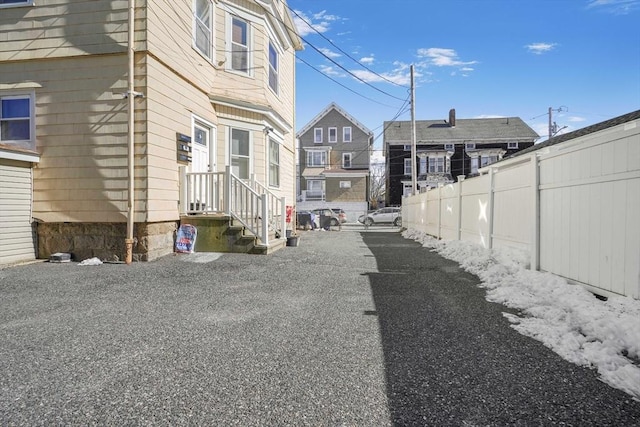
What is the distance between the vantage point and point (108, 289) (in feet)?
16.1

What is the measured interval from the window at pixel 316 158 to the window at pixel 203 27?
2776cm

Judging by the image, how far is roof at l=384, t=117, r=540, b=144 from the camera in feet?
121

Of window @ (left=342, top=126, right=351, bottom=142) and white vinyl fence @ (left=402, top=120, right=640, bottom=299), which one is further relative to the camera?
window @ (left=342, top=126, right=351, bottom=142)

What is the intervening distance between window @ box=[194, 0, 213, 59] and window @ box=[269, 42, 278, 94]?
2429 mm

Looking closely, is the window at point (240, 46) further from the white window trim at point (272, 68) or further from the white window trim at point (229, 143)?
the white window trim at point (229, 143)

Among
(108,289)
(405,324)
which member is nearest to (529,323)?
(405,324)

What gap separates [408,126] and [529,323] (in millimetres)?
37363

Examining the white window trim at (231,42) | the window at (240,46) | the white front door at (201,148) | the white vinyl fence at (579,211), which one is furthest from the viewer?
the window at (240,46)

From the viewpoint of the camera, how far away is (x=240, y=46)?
33.1ft

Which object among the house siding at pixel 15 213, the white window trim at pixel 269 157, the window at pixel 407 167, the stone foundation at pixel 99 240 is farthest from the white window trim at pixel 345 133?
the house siding at pixel 15 213

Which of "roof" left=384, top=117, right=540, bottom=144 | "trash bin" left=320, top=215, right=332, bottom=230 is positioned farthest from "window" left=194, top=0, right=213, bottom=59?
"roof" left=384, top=117, right=540, bottom=144

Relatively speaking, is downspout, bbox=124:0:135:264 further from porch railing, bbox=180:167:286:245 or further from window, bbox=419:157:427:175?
window, bbox=419:157:427:175

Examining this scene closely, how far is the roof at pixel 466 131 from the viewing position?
36.8m

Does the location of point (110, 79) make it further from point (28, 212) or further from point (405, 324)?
point (405, 324)
